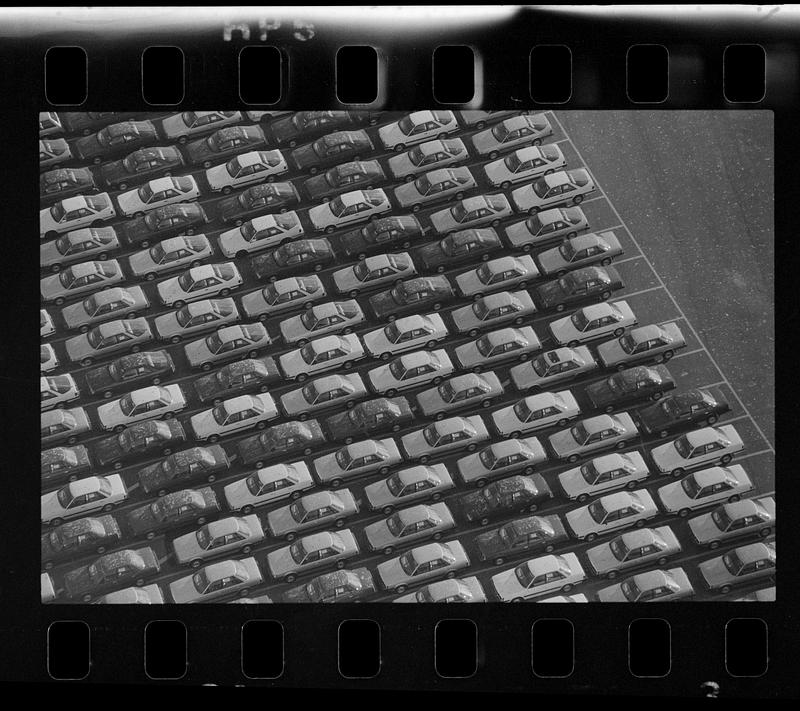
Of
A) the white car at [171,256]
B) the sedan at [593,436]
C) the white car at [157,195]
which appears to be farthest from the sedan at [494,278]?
the white car at [157,195]

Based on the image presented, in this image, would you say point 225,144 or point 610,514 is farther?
point 225,144

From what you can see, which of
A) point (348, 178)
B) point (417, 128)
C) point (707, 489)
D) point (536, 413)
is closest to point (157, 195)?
point (348, 178)

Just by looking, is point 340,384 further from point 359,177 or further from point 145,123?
point 145,123

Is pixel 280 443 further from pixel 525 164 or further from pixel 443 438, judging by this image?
pixel 525 164

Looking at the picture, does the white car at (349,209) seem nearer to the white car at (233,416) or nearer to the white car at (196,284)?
the white car at (196,284)

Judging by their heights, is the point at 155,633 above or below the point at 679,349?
below

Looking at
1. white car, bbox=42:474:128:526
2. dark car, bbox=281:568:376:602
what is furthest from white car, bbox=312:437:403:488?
white car, bbox=42:474:128:526

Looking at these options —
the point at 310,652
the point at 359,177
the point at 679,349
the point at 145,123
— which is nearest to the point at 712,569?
the point at 679,349
